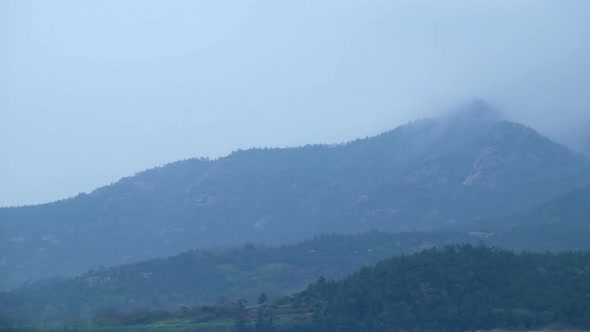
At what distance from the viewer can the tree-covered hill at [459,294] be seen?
34.0m

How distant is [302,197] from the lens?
93125mm

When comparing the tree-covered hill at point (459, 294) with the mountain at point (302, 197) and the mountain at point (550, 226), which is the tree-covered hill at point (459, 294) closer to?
the mountain at point (550, 226)

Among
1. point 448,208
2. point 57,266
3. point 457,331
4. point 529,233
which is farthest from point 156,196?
point 457,331

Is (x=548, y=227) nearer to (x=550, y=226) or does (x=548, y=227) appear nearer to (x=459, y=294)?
(x=550, y=226)

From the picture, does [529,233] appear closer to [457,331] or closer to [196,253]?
[196,253]

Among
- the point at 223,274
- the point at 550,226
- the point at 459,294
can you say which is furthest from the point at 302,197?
the point at 459,294

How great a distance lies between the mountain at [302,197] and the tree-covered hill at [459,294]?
1444 inches

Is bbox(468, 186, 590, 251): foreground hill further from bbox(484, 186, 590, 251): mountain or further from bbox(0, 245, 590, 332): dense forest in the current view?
bbox(0, 245, 590, 332): dense forest

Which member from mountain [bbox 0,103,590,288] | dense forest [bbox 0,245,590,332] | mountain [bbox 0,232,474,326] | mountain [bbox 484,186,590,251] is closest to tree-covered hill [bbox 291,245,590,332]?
dense forest [bbox 0,245,590,332]

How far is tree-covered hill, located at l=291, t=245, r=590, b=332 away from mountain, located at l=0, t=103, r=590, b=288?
36688mm

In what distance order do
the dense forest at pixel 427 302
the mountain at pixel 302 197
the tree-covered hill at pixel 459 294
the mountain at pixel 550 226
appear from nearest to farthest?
the tree-covered hill at pixel 459 294, the dense forest at pixel 427 302, the mountain at pixel 550 226, the mountain at pixel 302 197

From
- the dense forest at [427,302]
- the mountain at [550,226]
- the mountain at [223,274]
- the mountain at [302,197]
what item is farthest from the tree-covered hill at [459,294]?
the mountain at [302,197]

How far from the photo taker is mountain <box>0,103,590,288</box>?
80.8m

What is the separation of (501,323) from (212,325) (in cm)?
1120
